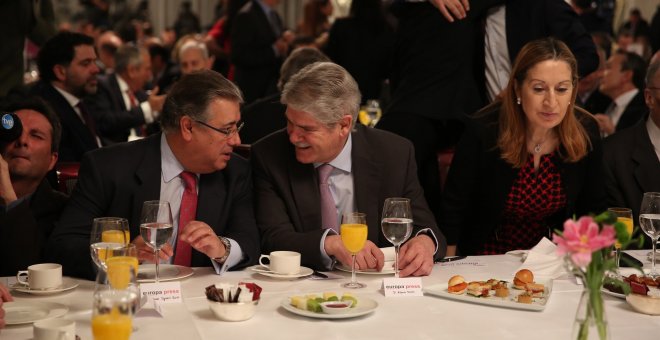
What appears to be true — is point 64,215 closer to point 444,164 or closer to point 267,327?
point 267,327

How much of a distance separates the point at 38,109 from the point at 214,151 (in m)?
0.93

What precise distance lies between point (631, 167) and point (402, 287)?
5.41 feet

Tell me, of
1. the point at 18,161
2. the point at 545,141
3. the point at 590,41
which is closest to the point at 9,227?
the point at 18,161

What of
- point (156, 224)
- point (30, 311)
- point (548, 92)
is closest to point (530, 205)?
point (548, 92)

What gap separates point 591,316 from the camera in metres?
1.69

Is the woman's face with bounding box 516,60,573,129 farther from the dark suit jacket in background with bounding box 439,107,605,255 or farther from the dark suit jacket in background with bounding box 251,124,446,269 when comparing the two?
the dark suit jacket in background with bounding box 251,124,446,269

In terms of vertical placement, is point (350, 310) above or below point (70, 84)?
below

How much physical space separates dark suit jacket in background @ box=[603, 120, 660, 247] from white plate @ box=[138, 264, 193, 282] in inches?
74.9

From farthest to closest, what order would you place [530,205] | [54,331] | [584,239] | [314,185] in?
1. [530,205]
2. [314,185]
3. [54,331]
4. [584,239]

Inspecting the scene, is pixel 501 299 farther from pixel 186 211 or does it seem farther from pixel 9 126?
pixel 9 126

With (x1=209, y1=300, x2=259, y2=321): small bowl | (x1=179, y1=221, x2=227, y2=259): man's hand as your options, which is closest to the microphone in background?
(x1=179, y1=221, x2=227, y2=259): man's hand

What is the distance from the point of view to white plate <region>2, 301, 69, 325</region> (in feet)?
6.84

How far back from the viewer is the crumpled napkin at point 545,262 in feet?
8.69

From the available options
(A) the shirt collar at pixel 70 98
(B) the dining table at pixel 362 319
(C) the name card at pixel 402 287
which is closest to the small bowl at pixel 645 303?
(B) the dining table at pixel 362 319
